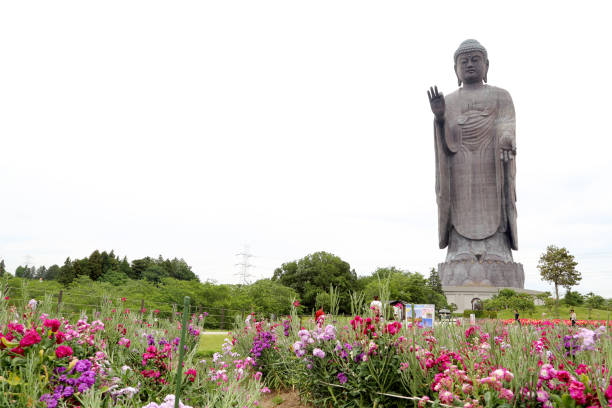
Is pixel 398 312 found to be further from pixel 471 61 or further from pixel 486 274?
pixel 471 61

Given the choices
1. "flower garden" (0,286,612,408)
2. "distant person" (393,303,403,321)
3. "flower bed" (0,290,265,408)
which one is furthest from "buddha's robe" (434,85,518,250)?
"flower bed" (0,290,265,408)

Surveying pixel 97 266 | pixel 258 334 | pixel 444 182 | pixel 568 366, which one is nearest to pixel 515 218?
pixel 444 182

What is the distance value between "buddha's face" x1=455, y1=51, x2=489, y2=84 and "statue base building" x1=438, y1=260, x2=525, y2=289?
43.3 feet

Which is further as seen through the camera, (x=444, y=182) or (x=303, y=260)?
(x=303, y=260)

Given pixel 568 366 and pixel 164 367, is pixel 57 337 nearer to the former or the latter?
pixel 164 367

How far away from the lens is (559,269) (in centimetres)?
3372

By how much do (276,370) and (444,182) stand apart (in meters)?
27.1

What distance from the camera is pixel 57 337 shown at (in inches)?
117

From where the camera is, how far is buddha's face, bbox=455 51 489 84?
30125 millimetres

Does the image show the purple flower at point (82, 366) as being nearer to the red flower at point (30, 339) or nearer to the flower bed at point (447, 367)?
the red flower at point (30, 339)

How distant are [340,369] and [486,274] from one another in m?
29.9

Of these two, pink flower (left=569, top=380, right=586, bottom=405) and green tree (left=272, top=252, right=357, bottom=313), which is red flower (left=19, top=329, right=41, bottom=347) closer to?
pink flower (left=569, top=380, right=586, bottom=405)

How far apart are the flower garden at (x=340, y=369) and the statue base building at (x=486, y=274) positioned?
2721 centimetres

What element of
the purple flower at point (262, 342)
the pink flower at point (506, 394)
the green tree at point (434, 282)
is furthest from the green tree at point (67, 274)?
the pink flower at point (506, 394)
